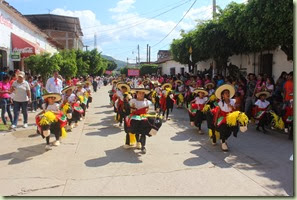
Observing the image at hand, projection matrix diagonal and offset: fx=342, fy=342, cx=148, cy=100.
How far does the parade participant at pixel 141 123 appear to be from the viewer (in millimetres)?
7461

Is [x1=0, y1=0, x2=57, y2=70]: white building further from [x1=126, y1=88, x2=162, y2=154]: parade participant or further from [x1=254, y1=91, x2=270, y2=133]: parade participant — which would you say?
[x1=254, y1=91, x2=270, y2=133]: parade participant

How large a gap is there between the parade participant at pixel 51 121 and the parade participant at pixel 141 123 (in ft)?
5.38

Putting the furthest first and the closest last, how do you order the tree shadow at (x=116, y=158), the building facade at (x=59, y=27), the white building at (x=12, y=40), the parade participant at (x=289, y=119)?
the building facade at (x=59, y=27) → the white building at (x=12, y=40) → the parade participant at (x=289, y=119) → the tree shadow at (x=116, y=158)

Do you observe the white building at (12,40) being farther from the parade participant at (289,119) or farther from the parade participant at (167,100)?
the parade participant at (289,119)

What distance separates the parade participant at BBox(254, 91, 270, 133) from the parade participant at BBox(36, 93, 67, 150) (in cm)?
554

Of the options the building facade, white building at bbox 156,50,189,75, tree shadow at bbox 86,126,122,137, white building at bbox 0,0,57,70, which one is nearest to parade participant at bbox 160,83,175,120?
tree shadow at bbox 86,126,122,137

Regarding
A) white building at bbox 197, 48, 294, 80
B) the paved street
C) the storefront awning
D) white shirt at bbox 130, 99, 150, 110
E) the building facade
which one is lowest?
the paved street

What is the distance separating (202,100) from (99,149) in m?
3.59

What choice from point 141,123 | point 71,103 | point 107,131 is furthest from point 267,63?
point 141,123

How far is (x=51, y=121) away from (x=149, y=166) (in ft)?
8.48

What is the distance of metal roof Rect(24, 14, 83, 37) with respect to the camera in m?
58.6

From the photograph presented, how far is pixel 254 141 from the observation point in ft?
29.0

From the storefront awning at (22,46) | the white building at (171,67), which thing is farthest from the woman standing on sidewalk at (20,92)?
the white building at (171,67)

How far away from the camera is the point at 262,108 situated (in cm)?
996
